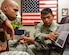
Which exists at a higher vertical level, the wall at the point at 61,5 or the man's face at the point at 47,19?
the wall at the point at 61,5

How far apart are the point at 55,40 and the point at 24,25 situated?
3.43 m

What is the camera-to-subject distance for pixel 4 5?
989 mm

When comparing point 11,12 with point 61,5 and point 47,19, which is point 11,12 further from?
point 61,5

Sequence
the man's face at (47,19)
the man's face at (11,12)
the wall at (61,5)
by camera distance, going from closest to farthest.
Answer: the man's face at (11,12), the man's face at (47,19), the wall at (61,5)

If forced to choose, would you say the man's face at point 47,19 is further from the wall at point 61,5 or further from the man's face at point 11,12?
the wall at point 61,5

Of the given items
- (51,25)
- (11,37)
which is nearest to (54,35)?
(11,37)

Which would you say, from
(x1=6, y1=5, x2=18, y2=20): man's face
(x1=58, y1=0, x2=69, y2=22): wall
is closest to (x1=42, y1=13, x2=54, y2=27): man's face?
(x1=6, y1=5, x2=18, y2=20): man's face

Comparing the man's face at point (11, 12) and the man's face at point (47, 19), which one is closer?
the man's face at point (11, 12)

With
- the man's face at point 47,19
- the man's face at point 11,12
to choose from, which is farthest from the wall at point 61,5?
the man's face at point 11,12

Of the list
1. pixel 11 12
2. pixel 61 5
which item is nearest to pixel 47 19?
pixel 11 12

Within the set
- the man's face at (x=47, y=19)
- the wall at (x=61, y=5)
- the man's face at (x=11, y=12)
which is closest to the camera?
the man's face at (x=11, y=12)

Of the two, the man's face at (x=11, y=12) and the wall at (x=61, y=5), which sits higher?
the wall at (x=61, y=5)

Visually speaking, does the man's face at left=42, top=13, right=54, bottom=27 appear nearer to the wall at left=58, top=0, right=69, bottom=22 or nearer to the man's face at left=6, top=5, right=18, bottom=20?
the man's face at left=6, top=5, right=18, bottom=20

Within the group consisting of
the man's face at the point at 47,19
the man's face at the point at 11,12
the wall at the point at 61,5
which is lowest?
the man's face at the point at 47,19
